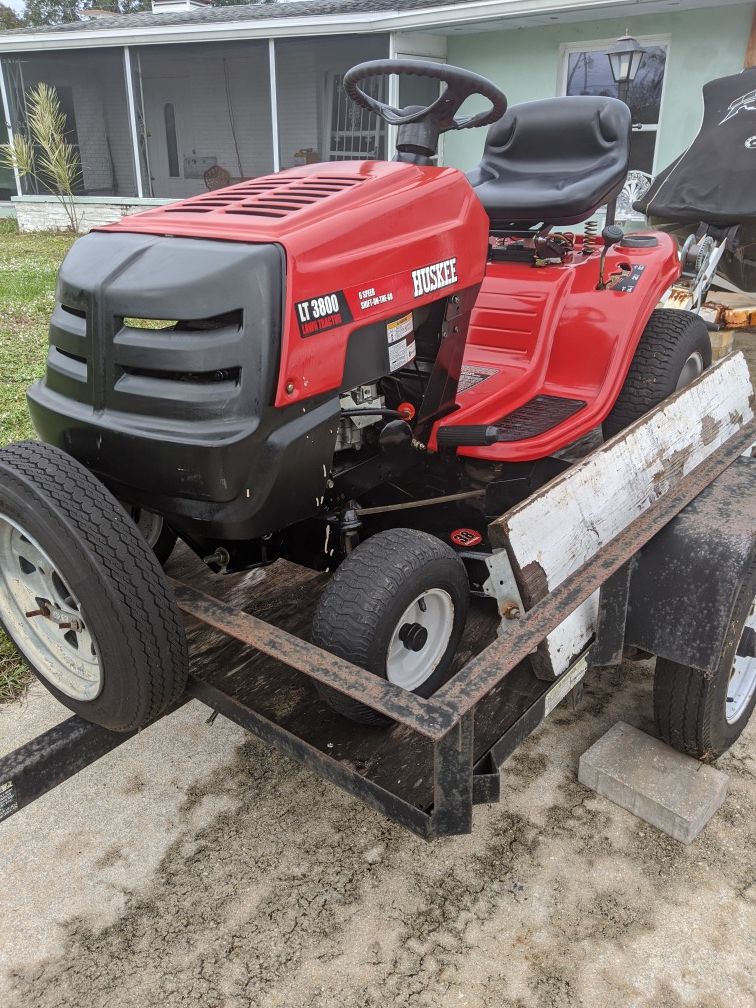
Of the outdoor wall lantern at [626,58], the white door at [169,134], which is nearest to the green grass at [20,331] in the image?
the white door at [169,134]

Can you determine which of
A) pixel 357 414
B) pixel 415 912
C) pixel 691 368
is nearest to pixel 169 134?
pixel 691 368

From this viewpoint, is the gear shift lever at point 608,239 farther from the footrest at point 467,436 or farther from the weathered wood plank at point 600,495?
the footrest at point 467,436

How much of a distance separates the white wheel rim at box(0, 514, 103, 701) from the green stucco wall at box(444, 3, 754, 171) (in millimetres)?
9152

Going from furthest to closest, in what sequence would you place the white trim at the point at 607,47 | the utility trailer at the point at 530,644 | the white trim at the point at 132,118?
1. the white trim at the point at 132,118
2. the white trim at the point at 607,47
3. the utility trailer at the point at 530,644

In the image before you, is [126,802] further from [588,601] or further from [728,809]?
[728,809]

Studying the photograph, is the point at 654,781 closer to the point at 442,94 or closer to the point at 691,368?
the point at 691,368

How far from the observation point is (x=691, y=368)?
328 centimetres

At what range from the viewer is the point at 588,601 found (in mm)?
1930

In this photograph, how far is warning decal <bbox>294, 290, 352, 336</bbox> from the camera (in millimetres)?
1760

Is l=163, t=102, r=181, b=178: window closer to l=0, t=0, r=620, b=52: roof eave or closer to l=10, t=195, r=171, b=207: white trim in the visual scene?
l=0, t=0, r=620, b=52: roof eave

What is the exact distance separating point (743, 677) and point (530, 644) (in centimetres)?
110

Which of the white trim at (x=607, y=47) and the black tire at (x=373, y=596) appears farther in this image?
the white trim at (x=607, y=47)

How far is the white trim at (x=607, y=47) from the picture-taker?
8.89m

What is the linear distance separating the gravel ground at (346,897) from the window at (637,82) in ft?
28.3
